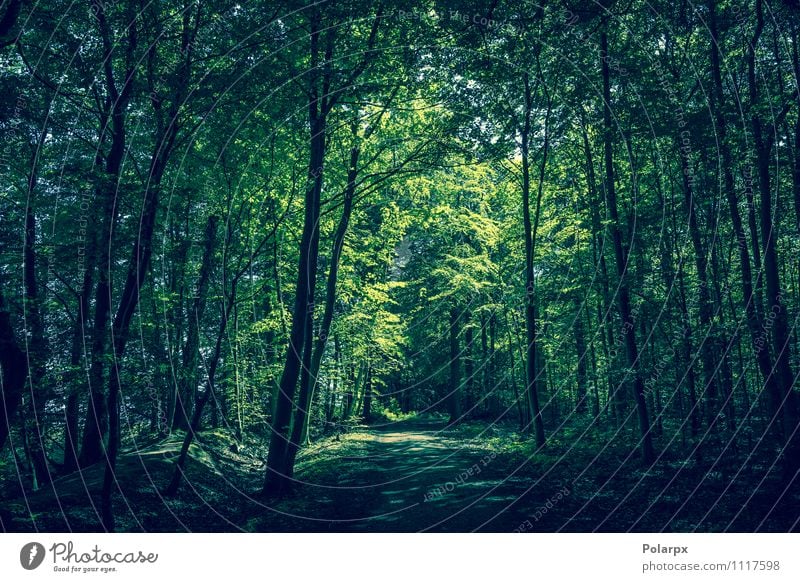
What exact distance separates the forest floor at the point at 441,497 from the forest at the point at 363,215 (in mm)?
102

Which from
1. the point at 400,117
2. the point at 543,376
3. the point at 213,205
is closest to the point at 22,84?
the point at 213,205

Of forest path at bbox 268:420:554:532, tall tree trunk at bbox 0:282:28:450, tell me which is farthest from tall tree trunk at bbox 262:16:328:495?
tall tree trunk at bbox 0:282:28:450

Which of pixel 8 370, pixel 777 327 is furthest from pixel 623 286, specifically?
pixel 8 370

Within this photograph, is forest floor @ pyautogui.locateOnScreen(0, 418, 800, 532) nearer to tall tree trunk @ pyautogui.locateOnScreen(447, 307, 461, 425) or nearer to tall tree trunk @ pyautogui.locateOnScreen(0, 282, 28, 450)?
tall tree trunk @ pyautogui.locateOnScreen(0, 282, 28, 450)

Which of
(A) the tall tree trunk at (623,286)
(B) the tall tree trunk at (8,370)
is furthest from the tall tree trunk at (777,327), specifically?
(B) the tall tree trunk at (8,370)

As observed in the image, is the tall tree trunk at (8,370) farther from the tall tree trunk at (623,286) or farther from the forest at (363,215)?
the tall tree trunk at (623,286)

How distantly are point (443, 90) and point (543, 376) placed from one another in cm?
2222

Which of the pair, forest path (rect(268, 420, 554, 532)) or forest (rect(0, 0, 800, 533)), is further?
forest path (rect(268, 420, 554, 532))

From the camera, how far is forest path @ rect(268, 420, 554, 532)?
9586mm

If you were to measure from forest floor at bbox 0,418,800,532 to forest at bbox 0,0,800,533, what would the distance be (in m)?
0.10

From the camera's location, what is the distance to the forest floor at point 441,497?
8.62 meters

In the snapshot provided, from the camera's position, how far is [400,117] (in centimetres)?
1727

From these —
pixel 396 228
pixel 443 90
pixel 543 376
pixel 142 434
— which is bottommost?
pixel 142 434
